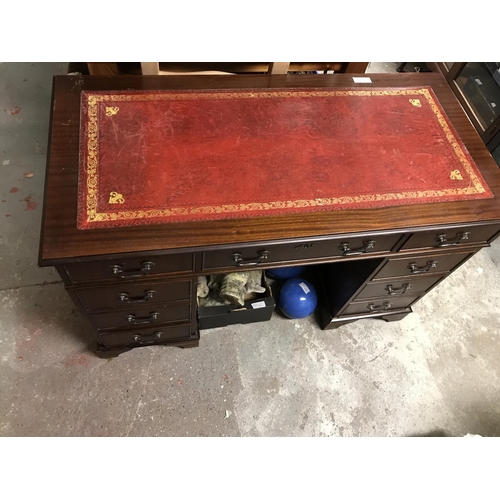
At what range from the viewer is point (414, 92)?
1.77 m

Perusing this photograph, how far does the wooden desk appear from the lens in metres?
1.27

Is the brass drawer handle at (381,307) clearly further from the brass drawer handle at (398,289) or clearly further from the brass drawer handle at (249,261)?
the brass drawer handle at (249,261)

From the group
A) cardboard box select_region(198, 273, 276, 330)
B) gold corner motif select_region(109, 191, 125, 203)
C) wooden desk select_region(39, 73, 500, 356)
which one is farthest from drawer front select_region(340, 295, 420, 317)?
gold corner motif select_region(109, 191, 125, 203)

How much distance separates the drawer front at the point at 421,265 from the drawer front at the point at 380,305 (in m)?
0.29

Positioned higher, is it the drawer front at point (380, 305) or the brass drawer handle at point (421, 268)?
the brass drawer handle at point (421, 268)

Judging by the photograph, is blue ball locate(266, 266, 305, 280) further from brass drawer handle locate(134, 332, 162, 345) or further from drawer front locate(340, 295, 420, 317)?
brass drawer handle locate(134, 332, 162, 345)

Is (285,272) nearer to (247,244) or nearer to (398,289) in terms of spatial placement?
(398,289)

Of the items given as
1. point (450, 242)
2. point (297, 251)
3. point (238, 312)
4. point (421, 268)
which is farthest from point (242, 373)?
point (450, 242)

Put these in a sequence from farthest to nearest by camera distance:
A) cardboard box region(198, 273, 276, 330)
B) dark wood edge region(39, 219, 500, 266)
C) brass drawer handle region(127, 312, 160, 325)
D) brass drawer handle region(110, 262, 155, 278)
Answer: cardboard box region(198, 273, 276, 330), brass drawer handle region(127, 312, 160, 325), brass drawer handle region(110, 262, 155, 278), dark wood edge region(39, 219, 500, 266)

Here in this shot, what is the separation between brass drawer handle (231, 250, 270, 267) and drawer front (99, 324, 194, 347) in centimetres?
Answer: 61

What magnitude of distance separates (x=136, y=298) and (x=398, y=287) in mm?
1236

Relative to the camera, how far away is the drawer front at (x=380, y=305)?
209 cm

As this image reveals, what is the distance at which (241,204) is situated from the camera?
1373 millimetres

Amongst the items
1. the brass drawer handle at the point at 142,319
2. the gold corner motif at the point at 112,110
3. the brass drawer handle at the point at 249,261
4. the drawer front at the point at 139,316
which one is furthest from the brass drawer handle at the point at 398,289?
the gold corner motif at the point at 112,110
